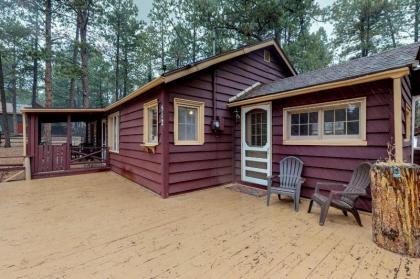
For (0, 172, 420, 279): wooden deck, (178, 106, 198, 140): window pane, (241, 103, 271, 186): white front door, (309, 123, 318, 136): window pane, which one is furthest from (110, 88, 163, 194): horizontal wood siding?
(309, 123, 318, 136): window pane

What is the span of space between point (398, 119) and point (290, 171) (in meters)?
1.90

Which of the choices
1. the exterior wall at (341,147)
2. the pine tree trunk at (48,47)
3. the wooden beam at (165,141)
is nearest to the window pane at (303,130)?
the exterior wall at (341,147)

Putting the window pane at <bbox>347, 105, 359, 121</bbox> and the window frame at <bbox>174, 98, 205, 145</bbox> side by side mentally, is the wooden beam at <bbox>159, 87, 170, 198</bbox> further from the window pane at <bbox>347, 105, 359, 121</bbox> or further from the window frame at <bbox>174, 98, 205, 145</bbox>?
the window pane at <bbox>347, 105, 359, 121</bbox>

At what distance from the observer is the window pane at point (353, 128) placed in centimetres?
368

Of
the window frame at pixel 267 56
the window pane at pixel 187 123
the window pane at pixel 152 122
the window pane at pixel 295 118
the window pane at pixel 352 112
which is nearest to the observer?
the window pane at pixel 352 112

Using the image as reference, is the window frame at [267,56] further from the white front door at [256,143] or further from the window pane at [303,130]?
the window pane at [303,130]

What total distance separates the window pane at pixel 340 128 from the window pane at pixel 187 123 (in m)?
2.92

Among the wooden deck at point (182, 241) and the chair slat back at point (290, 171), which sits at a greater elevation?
the chair slat back at point (290, 171)

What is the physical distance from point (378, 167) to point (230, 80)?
4.15 meters

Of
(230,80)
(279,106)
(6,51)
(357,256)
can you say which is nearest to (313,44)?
(230,80)

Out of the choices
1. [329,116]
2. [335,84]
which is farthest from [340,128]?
[335,84]

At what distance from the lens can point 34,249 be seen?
239 centimetres

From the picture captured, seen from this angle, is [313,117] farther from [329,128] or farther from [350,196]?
[350,196]

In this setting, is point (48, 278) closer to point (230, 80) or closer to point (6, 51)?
point (230, 80)
